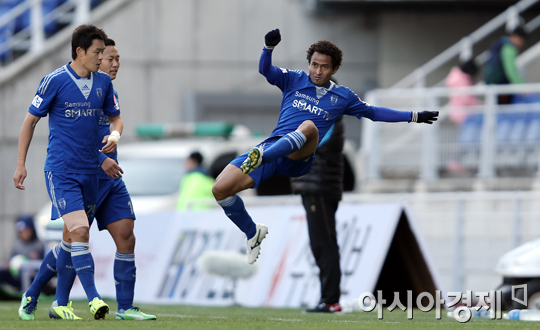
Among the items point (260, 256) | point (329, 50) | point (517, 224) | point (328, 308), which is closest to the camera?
point (329, 50)

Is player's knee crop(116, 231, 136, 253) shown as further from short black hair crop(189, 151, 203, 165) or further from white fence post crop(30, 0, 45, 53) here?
white fence post crop(30, 0, 45, 53)

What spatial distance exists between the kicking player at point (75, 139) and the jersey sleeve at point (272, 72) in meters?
1.31

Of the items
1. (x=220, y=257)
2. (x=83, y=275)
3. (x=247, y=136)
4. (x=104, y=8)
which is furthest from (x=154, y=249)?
(x=104, y=8)

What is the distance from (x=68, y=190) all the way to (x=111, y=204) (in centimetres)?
47

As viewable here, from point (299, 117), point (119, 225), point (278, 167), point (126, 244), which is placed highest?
point (299, 117)

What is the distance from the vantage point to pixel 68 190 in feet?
24.0

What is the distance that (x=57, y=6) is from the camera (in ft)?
74.6

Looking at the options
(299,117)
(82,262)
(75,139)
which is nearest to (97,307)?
(82,262)

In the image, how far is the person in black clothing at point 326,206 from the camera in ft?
30.5

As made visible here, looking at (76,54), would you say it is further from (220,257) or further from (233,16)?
(233,16)

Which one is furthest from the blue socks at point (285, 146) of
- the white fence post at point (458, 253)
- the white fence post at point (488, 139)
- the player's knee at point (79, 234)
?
the white fence post at point (488, 139)

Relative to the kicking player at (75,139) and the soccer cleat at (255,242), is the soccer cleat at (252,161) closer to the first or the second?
the soccer cleat at (255,242)

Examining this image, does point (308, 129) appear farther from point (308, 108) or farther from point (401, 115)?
point (401, 115)

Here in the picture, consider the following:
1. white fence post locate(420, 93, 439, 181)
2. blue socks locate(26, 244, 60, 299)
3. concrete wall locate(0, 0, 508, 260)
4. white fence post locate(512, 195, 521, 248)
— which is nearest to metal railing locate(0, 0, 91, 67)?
concrete wall locate(0, 0, 508, 260)
